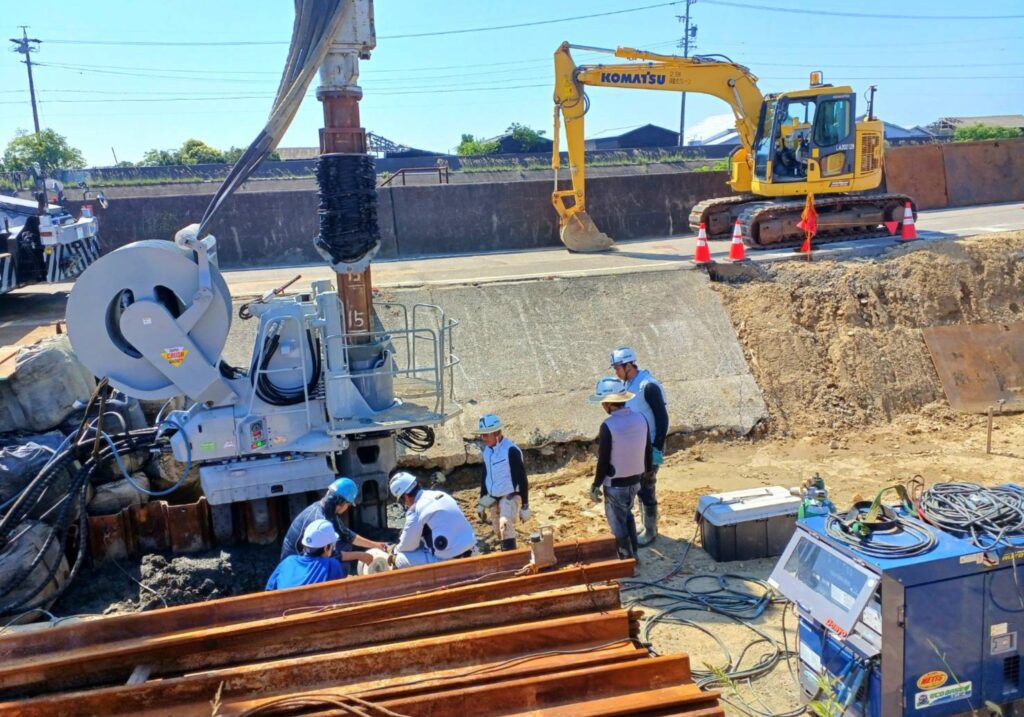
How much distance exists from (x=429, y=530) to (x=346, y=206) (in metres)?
2.92

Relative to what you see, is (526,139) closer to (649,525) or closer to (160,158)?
(160,158)

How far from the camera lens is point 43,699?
3795mm

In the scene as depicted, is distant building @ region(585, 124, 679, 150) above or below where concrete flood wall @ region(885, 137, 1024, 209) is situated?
above

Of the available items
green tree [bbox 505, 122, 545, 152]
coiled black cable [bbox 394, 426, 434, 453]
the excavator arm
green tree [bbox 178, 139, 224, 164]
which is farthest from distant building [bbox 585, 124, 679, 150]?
coiled black cable [bbox 394, 426, 434, 453]

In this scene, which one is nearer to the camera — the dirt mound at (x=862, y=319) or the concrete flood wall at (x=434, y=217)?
the dirt mound at (x=862, y=319)

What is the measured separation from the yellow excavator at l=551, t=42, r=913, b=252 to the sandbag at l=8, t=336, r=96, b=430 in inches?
367

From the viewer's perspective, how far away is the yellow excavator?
14438 millimetres

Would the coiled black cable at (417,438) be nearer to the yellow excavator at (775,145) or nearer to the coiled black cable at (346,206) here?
the coiled black cable at (346,206)

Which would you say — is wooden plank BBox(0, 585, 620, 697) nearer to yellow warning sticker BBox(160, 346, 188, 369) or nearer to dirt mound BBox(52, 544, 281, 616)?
dirt mound BBox(52, 544, 281, 616)

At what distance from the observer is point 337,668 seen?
4008 mm

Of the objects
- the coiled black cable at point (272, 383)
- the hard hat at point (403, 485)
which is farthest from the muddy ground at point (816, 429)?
the hard hat at point (403, 485)

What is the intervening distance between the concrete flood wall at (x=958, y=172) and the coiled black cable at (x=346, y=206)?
1491 centimetres

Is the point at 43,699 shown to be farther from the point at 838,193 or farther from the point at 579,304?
the point at 838,193

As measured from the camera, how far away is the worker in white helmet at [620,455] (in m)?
6.92
